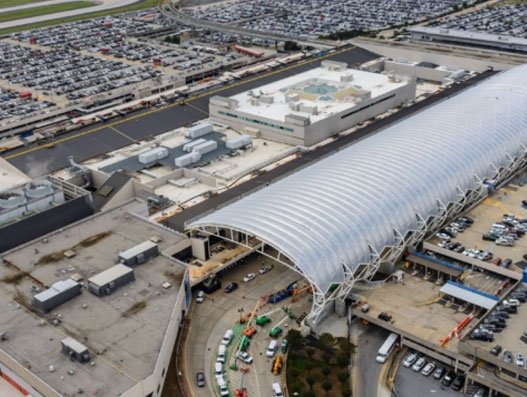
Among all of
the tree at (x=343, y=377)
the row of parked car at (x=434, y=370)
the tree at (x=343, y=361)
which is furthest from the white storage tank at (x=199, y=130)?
the tree at (x=343, y=377)

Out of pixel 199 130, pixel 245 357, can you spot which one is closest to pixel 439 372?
pixel 245 357

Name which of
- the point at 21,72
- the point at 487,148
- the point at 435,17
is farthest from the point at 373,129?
the point at 435,17

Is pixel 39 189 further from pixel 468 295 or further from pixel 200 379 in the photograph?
pixel 468 295

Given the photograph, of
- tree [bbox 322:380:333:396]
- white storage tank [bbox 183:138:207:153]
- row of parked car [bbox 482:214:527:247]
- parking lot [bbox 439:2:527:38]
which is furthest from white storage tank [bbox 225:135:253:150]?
parking lot [bbox 439:2:527:38]

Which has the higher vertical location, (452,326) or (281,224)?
(281,224)

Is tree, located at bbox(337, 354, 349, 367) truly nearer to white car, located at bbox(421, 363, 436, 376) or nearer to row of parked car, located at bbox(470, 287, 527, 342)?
white car, located at bbox(421, 363, 436, 376)

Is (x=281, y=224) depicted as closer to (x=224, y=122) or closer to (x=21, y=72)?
(x=224, y=122)

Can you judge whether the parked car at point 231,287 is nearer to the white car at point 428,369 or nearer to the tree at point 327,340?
the tree at point 327,340
